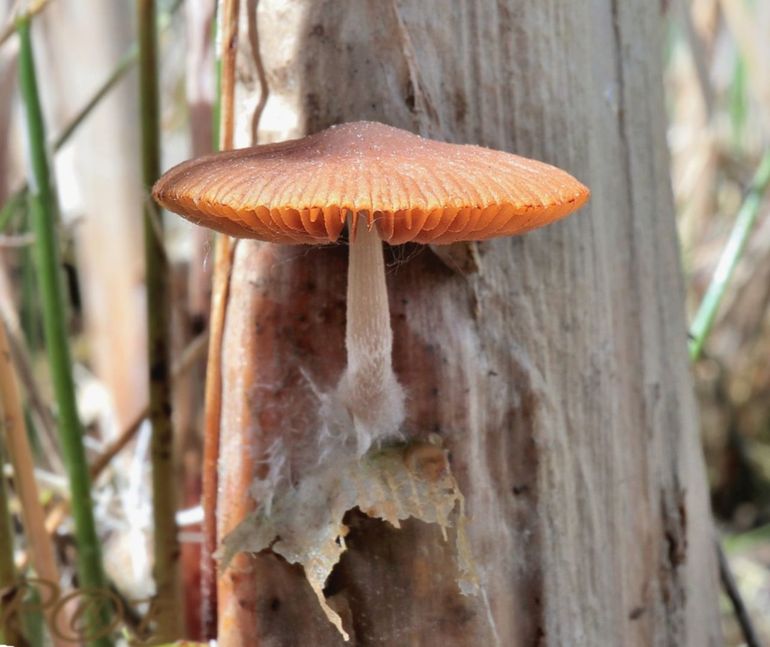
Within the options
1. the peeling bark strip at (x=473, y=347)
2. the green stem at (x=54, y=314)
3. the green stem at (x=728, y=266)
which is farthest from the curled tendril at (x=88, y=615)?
the green stem at (x=728, y=266)

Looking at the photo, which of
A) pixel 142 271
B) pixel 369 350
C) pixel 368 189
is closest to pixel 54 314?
pixel 369 350

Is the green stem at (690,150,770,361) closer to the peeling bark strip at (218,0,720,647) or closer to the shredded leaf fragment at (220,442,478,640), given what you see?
the peeling bark strip at (218,0,720,647)

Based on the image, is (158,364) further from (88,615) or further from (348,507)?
(348,507)

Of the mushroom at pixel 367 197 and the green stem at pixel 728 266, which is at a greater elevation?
the mushroom at pixel 367 197

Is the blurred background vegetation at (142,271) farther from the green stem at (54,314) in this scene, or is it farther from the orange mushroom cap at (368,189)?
the orange mushroom cap at (368,189)

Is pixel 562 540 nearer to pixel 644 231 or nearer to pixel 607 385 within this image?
pixel 607 385

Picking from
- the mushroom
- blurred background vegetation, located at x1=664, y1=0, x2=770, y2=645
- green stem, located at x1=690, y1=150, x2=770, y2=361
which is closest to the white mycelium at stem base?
the mushroom
